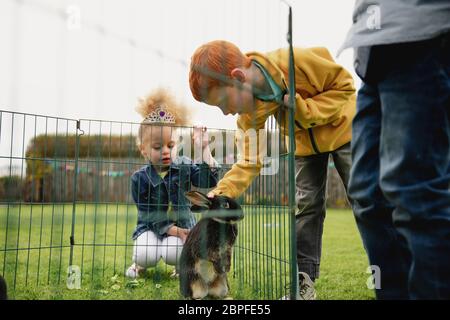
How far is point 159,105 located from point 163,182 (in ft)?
1.36

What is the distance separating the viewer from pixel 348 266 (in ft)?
10.1

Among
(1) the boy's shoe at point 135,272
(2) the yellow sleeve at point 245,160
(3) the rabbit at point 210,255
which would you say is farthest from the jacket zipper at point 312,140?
(1) the boy's shoe at point 135,272

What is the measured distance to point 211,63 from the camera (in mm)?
1726

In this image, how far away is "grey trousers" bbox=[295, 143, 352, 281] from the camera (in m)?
2.05

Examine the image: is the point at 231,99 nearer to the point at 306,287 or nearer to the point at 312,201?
the point at 312,201

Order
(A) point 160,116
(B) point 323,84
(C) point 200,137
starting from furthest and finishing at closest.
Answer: (A) point 160,116 < (C) point 200,137 < (B) point 323,84

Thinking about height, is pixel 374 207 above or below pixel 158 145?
below

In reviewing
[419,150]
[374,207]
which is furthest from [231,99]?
[419,150]

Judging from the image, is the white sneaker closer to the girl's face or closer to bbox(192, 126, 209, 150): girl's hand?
bbox(192, 126, 209, 150): girl's hand

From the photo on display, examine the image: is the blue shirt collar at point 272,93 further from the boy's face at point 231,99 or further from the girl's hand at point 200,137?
the girl's hand at point 200,137
